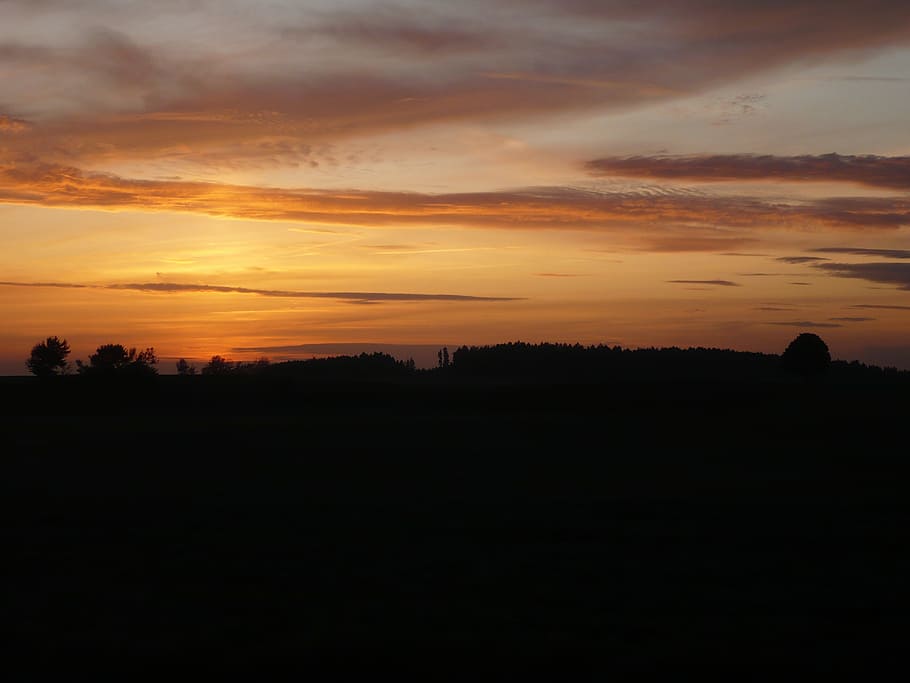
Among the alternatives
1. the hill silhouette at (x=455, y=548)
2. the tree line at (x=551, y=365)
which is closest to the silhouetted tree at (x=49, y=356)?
the tree line at (x=551, y=365)

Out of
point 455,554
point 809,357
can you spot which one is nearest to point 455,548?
point 455,554

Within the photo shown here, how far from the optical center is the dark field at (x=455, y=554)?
9.59 metres

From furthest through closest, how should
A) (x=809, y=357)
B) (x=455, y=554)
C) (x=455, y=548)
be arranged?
(x=809, y=357), (x=455, y=548), (x=455, y=554)

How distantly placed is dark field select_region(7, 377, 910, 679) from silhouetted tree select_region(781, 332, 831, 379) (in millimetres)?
58315

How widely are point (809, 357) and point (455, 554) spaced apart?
82.9 m

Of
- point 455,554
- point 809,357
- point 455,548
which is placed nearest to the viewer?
point 455,554

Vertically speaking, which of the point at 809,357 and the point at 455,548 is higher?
the point at 809,357

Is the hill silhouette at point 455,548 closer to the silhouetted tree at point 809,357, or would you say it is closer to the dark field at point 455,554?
the dark field at point 455,554

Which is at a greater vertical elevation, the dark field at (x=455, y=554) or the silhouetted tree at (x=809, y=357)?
the silhouetted tree at (x=809, y=357)

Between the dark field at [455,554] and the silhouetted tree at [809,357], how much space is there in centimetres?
5832

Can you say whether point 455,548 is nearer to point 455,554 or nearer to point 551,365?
point 455,554

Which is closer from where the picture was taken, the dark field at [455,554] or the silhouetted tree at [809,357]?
the dark field at [455,554]

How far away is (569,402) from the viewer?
65375 mm

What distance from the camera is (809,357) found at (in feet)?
293
